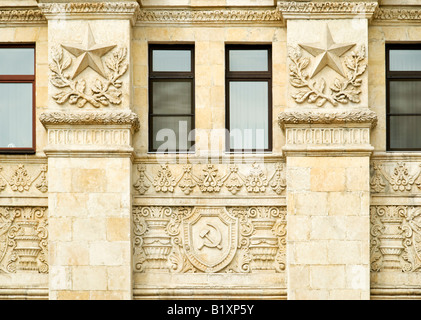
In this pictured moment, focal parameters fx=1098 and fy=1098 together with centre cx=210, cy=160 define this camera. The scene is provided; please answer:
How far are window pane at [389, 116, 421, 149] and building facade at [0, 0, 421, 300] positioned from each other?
0.03m

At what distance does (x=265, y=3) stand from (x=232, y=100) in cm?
215

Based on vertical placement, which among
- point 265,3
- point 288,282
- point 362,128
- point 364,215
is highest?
point 265,3

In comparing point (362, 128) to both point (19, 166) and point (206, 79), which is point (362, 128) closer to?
point (206, 79)

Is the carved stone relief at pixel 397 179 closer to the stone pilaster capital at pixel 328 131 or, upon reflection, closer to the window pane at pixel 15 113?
the stone pilaster capital at pixel 328 131

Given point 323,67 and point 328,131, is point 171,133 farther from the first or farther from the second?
point 323,67

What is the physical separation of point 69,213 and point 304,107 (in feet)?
17.2

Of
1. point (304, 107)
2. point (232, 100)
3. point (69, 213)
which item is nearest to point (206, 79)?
point (232, 100)

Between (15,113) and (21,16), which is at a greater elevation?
(21,16)

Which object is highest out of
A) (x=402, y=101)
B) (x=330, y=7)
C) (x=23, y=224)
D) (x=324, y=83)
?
(x=330, y=7)

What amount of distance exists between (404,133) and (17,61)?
834 cm

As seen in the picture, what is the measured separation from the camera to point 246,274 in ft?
74.0

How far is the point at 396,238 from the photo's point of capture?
22.5 m

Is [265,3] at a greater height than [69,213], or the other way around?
[265,3]

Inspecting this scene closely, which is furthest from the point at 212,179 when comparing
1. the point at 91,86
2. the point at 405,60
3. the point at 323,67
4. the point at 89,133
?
the point at 405,60
